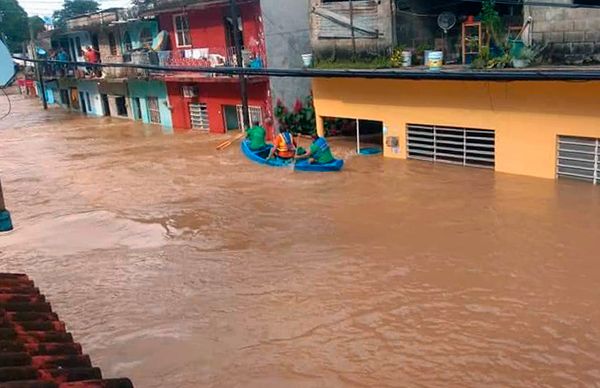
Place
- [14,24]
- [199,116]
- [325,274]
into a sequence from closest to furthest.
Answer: [325,274], [199,116], [14,24]

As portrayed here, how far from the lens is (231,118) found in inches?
1048

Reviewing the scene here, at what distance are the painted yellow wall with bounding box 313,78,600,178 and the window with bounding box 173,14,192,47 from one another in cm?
1115

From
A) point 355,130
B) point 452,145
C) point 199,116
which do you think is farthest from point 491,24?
point 199,116

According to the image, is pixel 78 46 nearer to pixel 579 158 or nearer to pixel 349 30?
pixel 349 30

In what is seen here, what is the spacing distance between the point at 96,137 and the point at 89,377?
2745cm

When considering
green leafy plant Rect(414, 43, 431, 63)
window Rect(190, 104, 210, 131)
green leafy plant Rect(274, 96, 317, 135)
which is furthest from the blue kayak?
window Rect(190, 104, 210, 131)

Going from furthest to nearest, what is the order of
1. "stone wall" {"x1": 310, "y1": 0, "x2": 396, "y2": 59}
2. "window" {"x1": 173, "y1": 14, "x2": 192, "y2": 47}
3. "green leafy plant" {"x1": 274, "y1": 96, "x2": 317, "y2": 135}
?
1. "window" {"x1": 173, "y1": 14, "x2": 192, "y2": 47}
2. "green leafy plant" {"x1": 274, "y1": 96, "x2": 317, "y2": 135}
3. "stone wall" {"x1": 310, "y1": 0, "x2": 396, "y2": 59}

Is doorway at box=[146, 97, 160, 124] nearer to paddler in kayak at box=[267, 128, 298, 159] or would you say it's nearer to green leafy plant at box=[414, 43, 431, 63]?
paddler in kayak at box=[267, 128, 298, 159]

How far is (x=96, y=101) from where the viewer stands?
39.4m

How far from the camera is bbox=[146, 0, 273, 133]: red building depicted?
77.4ft

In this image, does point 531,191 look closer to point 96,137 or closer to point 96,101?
point 96,137

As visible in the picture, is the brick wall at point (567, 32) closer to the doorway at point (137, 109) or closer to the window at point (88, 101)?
the doorway at point (137, 109)

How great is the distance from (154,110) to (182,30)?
560 cm

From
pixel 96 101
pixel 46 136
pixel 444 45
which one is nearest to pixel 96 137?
pixel 46 136
